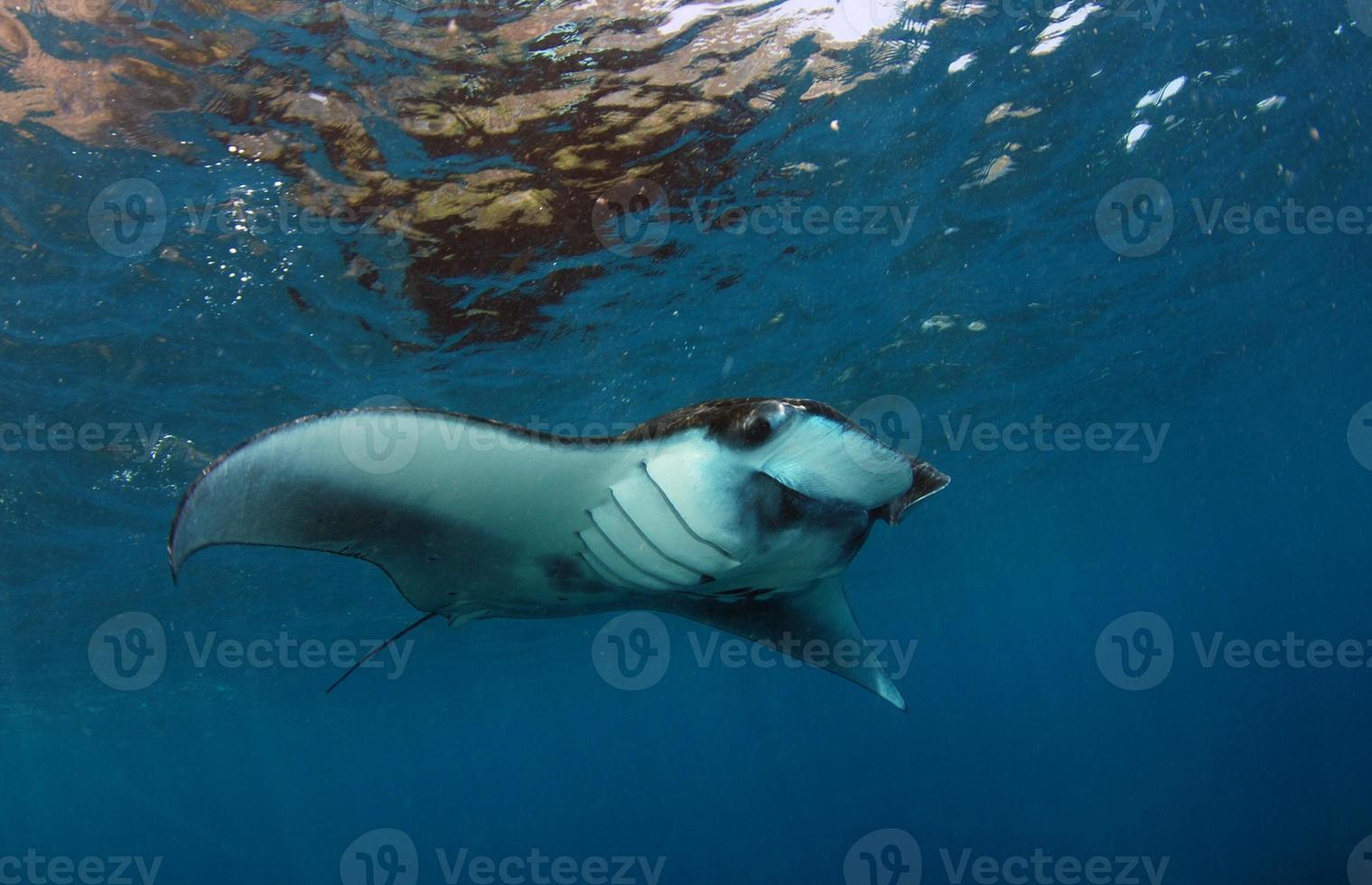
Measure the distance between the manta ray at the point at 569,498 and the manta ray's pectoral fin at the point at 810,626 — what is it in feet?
1.60

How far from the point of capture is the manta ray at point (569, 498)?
269 centimetres

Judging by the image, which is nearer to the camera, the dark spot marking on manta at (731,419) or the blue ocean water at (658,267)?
the dark spot marking on manta at (731,419)

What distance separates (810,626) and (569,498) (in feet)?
7.32

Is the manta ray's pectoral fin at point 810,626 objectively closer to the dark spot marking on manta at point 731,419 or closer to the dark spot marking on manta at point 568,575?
the dark spot marking on manta at point 568,575

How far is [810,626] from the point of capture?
4.88m

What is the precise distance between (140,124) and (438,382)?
570cm

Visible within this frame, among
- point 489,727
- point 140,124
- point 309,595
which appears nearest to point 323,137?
point 140,124

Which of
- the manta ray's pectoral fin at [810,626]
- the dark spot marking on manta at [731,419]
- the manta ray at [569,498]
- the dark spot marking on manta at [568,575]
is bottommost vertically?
the manta ray's pectoral fin at [810,626]

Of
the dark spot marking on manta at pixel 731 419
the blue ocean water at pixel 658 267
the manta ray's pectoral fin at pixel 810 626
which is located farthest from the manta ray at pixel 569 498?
the blue ocean water at pixel 658 267

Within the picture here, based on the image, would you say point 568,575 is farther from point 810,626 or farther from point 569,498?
point 810,626

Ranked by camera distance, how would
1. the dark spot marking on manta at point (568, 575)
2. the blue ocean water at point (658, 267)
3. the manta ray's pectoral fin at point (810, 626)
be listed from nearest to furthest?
the dark spot marking on manta at point (568, 575) → the manta ray's pectoral fin at point (810, 626) → the blue ocean water at point (658, 267)

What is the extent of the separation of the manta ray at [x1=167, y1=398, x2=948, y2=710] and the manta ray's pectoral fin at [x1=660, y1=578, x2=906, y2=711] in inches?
19.2

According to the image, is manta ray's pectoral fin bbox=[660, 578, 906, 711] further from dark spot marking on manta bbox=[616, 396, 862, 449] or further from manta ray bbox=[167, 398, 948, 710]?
dark spot marking on manta bbox=[616, 396, 862, 449]

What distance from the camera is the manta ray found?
8.82ft
